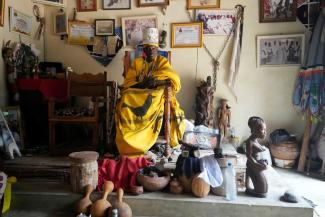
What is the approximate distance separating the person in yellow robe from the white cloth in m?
0.69

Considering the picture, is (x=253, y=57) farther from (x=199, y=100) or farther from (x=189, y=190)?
(x=189, y=190)

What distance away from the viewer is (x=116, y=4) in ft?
13.3

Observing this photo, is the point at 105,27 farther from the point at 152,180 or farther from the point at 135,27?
the point at 152,180

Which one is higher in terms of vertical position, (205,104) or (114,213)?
(205,104)

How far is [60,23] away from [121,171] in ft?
8.91

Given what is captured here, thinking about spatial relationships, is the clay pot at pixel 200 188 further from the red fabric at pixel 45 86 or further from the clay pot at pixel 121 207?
the red fabric at pixel 45 86

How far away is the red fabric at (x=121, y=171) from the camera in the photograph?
2.39m

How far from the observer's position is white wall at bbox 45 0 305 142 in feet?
12.5

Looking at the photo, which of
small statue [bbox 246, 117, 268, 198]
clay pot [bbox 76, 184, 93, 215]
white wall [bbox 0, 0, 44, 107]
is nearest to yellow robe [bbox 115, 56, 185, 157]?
clay pot [bbox 76, 184, 93, 215]

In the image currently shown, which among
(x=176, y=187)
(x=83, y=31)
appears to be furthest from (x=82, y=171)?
(x=83, y=31)

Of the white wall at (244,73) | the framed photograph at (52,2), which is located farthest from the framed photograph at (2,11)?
the white wall at (244,73)

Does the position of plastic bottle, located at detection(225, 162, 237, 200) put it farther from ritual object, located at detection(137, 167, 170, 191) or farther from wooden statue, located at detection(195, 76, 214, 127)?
wooden statue, located at detection(195, 76, 214, 127)

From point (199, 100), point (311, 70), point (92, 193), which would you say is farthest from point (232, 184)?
point (311, 70)

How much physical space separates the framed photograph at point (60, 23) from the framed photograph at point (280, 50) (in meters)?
2.71
